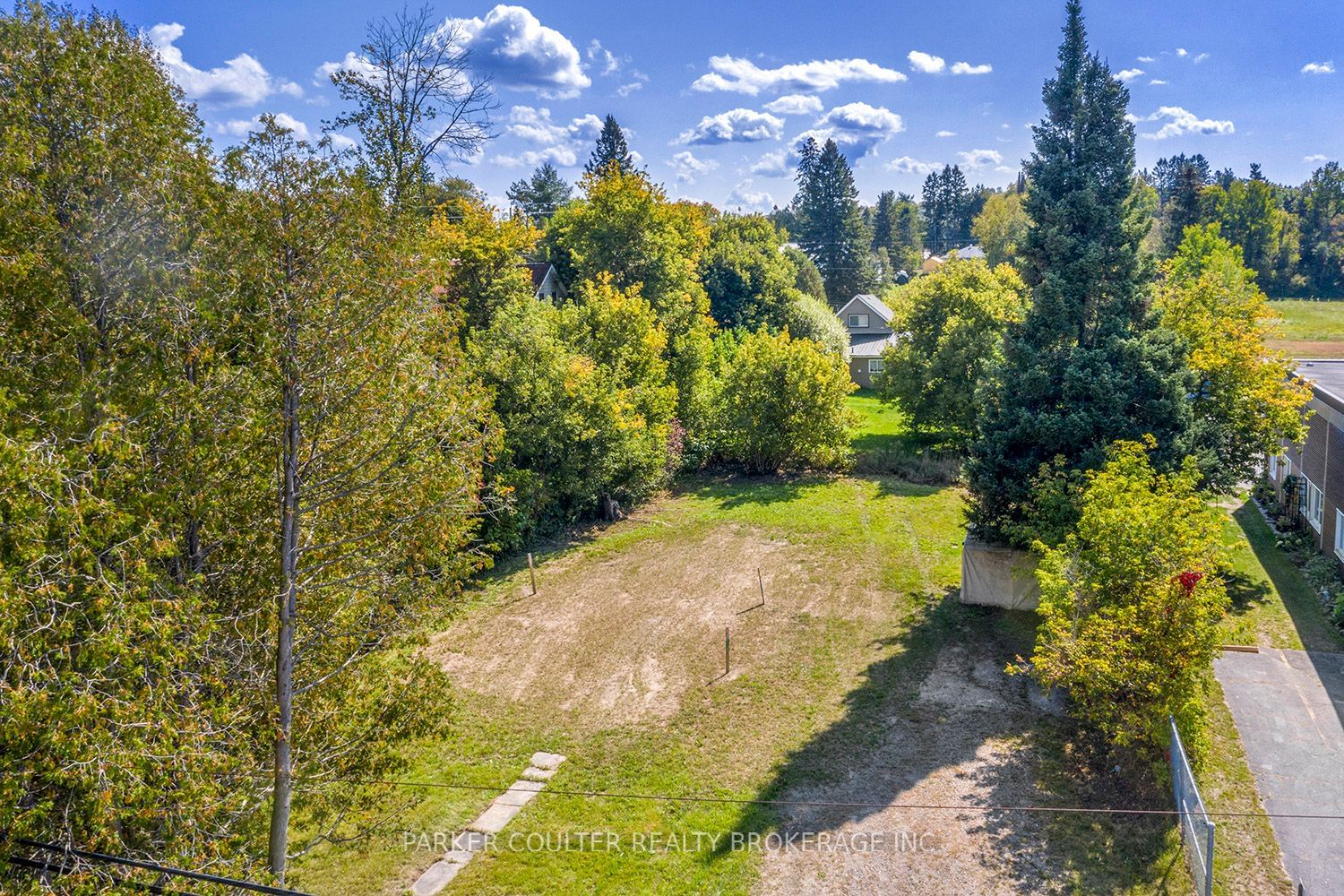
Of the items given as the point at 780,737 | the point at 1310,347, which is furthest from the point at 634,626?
the point at 1310,347

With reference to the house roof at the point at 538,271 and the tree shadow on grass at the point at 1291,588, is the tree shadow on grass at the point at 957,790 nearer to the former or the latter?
the tree shadow on grass at the point at 1291,588

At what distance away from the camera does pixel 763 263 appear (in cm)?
4862

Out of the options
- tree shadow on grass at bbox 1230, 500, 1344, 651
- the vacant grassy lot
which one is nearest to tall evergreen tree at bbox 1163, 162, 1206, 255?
the vacant grassy lot

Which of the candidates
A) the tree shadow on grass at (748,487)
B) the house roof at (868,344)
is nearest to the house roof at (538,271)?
the tree shadow on grass at (748,487)

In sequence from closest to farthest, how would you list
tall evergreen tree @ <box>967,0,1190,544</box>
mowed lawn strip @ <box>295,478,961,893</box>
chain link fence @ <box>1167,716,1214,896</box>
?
chain link fence @ <box>1167,716,1214,896</box> < mowed lawn strip @ <box>295,478,961,893</box> < tall evergreen tree @ <box>967,0,1190,544</box>

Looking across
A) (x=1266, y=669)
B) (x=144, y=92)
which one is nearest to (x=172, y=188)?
(x=144, y=92)

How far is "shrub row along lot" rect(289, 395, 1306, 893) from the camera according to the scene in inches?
403

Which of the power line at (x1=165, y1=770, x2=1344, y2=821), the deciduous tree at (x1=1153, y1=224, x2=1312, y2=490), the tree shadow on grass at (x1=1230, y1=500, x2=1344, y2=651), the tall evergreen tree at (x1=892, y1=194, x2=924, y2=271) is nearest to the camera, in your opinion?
the power line at (x1=165, y1=770, x2=1344, y2=821)

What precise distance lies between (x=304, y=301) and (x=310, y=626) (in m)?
3.52

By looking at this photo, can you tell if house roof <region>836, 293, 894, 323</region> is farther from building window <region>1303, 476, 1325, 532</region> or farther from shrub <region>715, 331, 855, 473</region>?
building window <region>1303, 476, 1325, 532</region>

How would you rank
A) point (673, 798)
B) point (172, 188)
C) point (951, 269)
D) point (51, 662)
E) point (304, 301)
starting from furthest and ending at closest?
point (951, 269), point (673, 798), point (304, 301), point (172, 188), point (51, 662)

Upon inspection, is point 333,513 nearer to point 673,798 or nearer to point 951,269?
point 673,798

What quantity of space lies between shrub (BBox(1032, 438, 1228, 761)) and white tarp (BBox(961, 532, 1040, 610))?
144 inches

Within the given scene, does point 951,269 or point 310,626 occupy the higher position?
point 951,269
